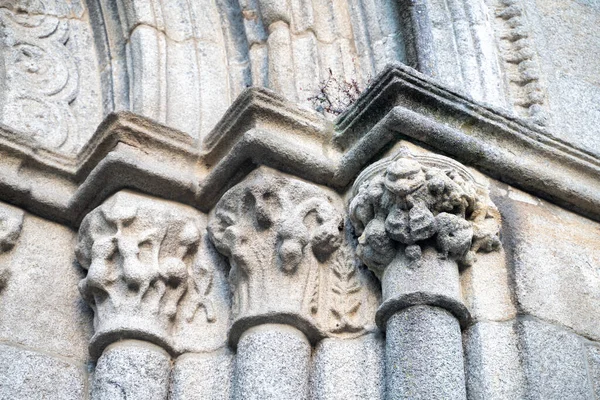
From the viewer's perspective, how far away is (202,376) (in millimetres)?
2652

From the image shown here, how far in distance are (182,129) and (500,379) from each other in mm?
1330

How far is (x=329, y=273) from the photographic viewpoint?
8.87ft

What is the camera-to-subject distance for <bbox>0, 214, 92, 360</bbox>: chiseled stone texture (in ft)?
9.17

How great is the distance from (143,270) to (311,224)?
479mm

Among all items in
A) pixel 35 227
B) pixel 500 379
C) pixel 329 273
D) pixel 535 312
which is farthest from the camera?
pixel 35 227

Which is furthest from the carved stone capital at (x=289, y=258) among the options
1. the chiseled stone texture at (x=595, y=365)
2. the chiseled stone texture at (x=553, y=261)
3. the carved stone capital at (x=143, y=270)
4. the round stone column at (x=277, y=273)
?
the chiseled stone texture at (x=595, y=365)

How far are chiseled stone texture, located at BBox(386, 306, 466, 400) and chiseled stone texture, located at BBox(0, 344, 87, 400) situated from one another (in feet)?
2.95

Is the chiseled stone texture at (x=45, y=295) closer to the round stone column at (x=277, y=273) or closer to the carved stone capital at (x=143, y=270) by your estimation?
the carved stone capital at (x=143, y=270)

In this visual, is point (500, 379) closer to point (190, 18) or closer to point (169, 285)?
point (169, 285)

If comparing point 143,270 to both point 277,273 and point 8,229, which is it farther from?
point 8,229

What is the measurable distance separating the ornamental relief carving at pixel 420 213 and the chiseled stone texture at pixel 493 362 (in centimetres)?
21

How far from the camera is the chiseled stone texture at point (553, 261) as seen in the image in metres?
2.59

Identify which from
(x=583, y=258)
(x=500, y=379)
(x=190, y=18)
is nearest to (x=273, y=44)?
(x=190, y=18)

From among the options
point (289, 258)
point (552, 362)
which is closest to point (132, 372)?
point (289, 258)
